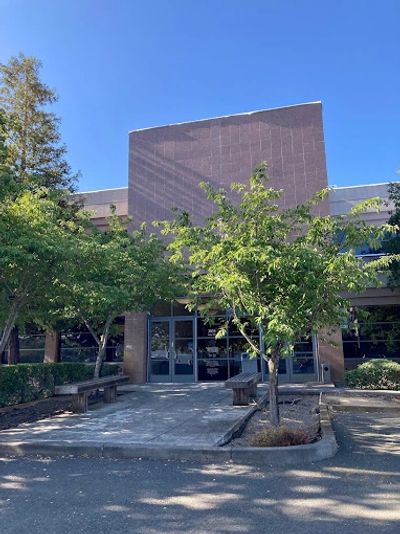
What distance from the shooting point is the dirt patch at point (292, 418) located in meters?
7.58

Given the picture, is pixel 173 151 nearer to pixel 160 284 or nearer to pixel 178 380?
pixel 160 284

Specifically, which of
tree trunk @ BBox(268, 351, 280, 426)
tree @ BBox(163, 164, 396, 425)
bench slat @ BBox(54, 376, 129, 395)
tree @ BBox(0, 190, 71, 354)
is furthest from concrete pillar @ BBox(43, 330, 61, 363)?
tree trunk @ BBox(268, 351, 280, 426)

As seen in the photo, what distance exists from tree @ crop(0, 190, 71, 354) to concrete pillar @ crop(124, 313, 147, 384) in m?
7.71

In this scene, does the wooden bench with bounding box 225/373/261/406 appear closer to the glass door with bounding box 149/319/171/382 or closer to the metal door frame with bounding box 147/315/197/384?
the metal door frame with bounding box 147/315/197/384

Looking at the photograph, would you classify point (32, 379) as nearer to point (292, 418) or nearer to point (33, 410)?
point (33, 410)

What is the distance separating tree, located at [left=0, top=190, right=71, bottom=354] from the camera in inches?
324

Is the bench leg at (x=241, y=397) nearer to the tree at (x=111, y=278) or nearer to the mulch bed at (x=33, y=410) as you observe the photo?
the tree at (x=111, y=278)

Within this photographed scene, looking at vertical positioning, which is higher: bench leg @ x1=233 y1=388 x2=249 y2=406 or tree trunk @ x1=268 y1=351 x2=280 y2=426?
tree trunk @ x1=268 y1=351 x2=280 y2=426

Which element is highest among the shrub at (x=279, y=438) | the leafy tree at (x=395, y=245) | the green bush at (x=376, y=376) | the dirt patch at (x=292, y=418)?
the leafy tree at (x=395, y=245)

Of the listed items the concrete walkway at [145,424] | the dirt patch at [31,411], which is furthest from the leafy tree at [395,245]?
the dirt patch at [31,411]

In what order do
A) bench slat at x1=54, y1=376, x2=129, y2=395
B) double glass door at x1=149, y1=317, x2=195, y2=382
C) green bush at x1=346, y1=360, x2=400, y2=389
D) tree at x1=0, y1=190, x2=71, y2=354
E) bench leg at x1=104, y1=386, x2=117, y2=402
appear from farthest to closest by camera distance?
double glass door at x1=149, y1=317, x2=195, y2=382, green bush at x1=346, y1=360, x2=400, y2=389, bench leg at x1=104, y1=386, x2=117, y2=402, bench slat at x1=54, y1=376, x2=129, y2=395, tree at x1=0, y1=190, x2=71, y2=354

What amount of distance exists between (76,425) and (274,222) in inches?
218

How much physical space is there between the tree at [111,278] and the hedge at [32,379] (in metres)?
1.42

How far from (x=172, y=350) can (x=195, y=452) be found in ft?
36.5
